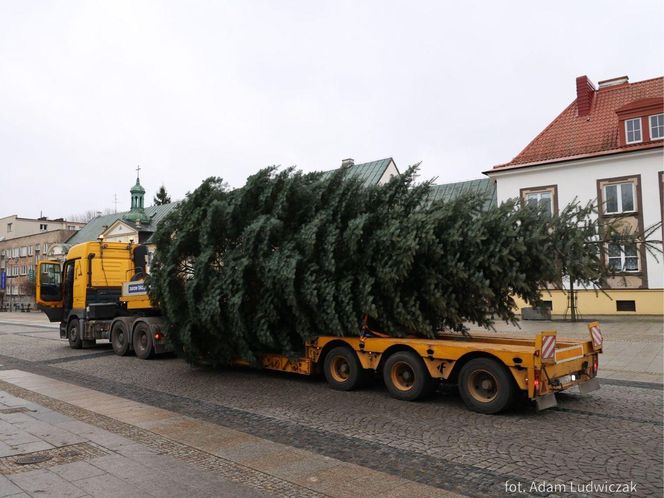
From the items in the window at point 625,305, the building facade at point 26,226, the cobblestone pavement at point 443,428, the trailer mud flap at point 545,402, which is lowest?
the cobblestone pavement at point 443,428

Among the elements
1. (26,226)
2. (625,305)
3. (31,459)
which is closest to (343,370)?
(31,459)

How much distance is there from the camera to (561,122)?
29.6 meters

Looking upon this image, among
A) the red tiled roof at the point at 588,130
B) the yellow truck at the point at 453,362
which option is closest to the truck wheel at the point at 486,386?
the yellow truck at the point at 453,362

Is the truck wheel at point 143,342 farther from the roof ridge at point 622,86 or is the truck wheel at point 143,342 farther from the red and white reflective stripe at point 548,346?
the roof ridge at point 622,86

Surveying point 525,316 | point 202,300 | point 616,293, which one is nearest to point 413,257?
point 202,300

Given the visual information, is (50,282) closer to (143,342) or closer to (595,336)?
(143,342)

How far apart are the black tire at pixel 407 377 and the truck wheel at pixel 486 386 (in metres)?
0.63

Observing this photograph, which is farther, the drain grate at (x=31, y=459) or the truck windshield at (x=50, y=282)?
the truck windshield at (x=50, y=282)

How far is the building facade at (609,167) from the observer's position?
82.2ft

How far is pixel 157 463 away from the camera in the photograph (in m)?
5.31

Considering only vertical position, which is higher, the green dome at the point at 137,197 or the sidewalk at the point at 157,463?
the green dome at the point at 137,197

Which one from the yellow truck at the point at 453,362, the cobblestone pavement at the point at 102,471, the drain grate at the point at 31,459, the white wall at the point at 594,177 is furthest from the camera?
the white wall at the point at 594,177

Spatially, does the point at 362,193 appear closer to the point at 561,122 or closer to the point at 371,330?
the point at 371,330

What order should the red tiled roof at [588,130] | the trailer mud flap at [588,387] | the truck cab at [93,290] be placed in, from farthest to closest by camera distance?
the red tiled roof at [588,130]
the truck cab at [93,290]
the trailer mud flap at [588,387]
